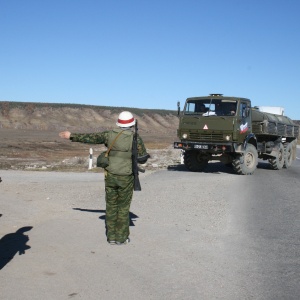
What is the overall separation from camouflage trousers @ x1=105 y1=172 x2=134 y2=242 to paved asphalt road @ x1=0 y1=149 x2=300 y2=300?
7.9 inches

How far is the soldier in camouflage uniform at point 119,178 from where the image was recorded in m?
6.70

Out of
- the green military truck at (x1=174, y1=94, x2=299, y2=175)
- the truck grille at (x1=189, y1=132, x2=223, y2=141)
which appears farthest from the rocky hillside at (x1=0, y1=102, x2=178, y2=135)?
the truck grille at (x1=189, y1=132, x2=223, y2=141)

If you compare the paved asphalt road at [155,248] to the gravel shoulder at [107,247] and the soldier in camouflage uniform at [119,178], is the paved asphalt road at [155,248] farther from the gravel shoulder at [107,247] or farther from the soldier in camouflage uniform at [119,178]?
the soldier in camouflage uniform at [119,178]

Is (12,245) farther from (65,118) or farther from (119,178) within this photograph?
(65,118)

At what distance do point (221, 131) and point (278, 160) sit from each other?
5.28 meters

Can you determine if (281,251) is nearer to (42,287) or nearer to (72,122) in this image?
(42,287)

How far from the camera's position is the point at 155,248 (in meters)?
6.64

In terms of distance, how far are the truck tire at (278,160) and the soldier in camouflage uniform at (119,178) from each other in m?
16.2

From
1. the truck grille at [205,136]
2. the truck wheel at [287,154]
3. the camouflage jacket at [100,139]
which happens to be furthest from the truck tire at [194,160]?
the camouflage jacket at [100,139]

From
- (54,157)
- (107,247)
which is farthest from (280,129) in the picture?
(107,247)

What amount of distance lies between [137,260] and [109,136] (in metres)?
1.77

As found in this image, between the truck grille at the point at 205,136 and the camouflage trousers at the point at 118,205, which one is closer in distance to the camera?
the camouflage trousers at the point at 118,205

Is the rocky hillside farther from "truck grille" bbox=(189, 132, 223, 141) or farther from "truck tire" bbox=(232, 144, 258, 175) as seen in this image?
"truck grille" bbox=(189, 132, 223, 141)

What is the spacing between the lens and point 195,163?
66.2 feet
